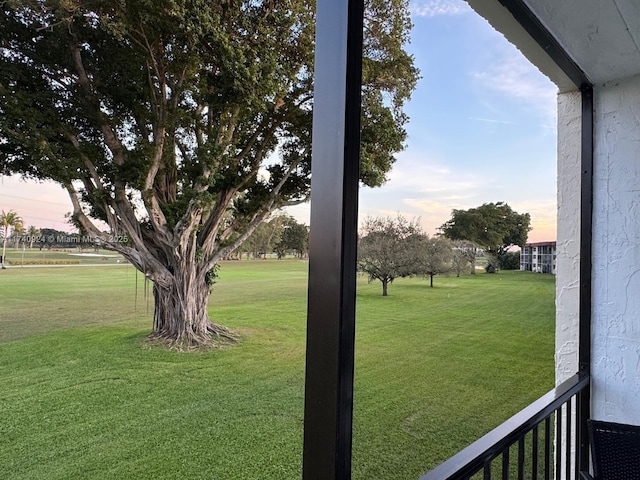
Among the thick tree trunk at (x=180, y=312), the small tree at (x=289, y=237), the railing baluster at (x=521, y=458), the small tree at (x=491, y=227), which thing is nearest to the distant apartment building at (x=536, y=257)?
the small tree at (x=491, y=227)

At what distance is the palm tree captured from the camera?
2.78 m

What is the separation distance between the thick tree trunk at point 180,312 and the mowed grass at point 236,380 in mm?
159

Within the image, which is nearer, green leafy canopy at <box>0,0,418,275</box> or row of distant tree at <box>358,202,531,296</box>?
row of distant tree at <box>358,202,531,296</box>

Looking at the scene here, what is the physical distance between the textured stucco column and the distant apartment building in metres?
0.87

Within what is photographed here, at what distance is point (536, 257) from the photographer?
2.46m

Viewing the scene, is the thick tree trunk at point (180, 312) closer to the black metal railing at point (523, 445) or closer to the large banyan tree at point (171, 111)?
the large banyan tree at point (171, 111)

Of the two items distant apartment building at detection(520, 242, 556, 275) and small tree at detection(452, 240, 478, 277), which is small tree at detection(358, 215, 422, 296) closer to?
small tree at detection(452, 240, 478, 277)

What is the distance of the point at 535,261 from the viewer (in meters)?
2.48

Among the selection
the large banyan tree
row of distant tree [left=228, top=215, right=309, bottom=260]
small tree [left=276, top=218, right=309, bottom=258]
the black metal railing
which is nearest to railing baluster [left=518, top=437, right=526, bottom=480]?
the black metal railing

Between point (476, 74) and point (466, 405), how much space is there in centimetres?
332

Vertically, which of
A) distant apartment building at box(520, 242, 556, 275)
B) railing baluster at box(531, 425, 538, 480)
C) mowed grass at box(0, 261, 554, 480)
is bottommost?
mowed grass at box(0, 261, 554, 480)

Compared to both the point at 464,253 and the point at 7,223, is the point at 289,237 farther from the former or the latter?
Answer: the point at 7,223

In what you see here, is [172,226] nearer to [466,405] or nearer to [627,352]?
[466,405]

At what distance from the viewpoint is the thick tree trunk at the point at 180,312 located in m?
4.48
